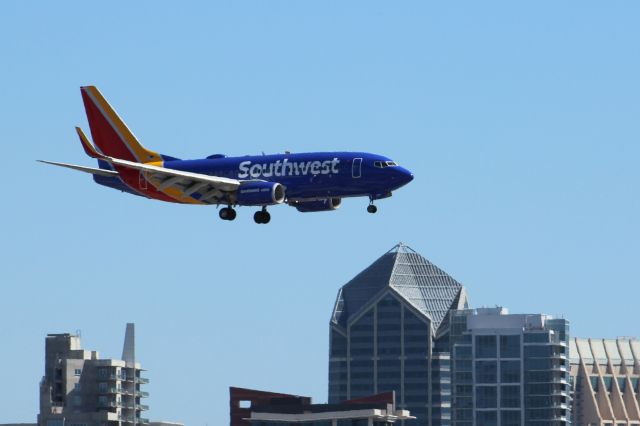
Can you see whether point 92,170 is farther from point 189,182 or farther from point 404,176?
point 404,176

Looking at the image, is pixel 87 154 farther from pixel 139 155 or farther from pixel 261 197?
pixel 261 197

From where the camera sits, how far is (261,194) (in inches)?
6969

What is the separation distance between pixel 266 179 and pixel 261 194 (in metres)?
4.37

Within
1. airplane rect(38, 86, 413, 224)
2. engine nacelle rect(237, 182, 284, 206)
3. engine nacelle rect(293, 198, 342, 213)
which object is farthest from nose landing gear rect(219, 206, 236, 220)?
engine nacelle rect(293, 198, 342, 213)

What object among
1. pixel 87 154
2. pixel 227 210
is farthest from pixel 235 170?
pixel 87 154

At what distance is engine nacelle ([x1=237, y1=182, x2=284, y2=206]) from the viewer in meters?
177

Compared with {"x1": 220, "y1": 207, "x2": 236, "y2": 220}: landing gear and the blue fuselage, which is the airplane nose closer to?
the blue fuselage

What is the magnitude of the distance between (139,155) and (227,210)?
812 inches

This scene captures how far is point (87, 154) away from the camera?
194 m

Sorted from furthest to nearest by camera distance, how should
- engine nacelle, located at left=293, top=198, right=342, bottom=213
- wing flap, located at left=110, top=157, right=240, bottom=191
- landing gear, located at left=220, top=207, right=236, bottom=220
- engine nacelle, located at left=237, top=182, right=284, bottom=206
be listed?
engine nacelle, located at left=293, top=198, right=342, bottom=213 → landing gear, located at left=220, top=207, right=236, bottom=220 → wing flap, located at left=110, top=157, right=240, bottom=191 → engine nacelle, located at left=237, top=182, right=284, bottom=206

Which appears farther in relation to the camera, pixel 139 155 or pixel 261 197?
pixel 139 155

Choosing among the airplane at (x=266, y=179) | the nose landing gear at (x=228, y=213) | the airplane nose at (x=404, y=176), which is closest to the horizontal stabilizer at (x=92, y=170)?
the airplane at (x=266, y=179)

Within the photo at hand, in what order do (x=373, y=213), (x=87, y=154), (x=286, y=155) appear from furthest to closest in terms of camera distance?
(x=87, y=154), (x=286, y=155), (x=373, y=213)

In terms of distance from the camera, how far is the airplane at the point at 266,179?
6969 inches
